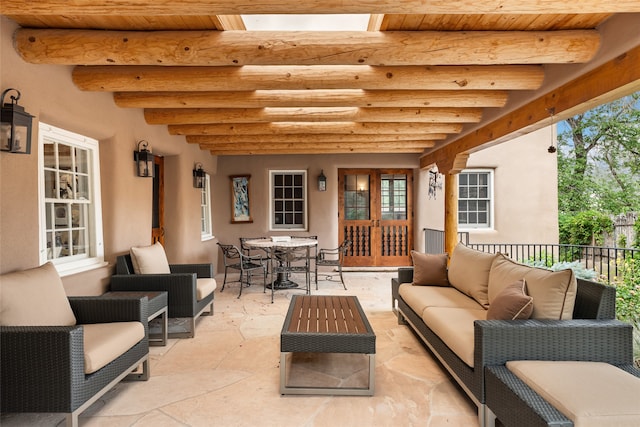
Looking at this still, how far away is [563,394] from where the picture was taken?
5.46ft

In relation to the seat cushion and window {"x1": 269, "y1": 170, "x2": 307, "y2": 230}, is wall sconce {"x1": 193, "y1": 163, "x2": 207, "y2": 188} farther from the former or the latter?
the seat cushion

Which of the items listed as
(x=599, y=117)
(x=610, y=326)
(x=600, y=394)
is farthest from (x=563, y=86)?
(x=599, y=117)

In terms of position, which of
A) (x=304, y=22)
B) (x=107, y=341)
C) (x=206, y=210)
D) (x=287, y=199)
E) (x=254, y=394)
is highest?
(x=304, y=22)

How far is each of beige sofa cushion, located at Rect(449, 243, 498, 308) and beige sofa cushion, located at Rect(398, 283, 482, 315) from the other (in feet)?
0.23

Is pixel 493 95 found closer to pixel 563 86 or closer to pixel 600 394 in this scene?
pixel 563 86

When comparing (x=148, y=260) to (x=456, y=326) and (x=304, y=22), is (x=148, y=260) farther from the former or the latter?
(x=456, y=326)

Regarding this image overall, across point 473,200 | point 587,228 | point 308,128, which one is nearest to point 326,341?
point 308,128

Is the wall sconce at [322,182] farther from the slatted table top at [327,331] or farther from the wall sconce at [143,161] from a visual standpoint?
the slatted table top at [327,331]

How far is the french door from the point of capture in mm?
7625

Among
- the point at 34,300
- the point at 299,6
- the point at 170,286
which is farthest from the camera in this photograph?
the point at 170,286

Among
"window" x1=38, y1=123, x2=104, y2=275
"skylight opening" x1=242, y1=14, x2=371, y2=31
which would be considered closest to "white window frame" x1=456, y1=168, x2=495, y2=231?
"skylight opening" x1=242, y1=14, x2=371, y2=31

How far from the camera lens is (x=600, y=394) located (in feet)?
5.43

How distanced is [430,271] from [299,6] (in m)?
2.97

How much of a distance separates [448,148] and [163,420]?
5228mm
